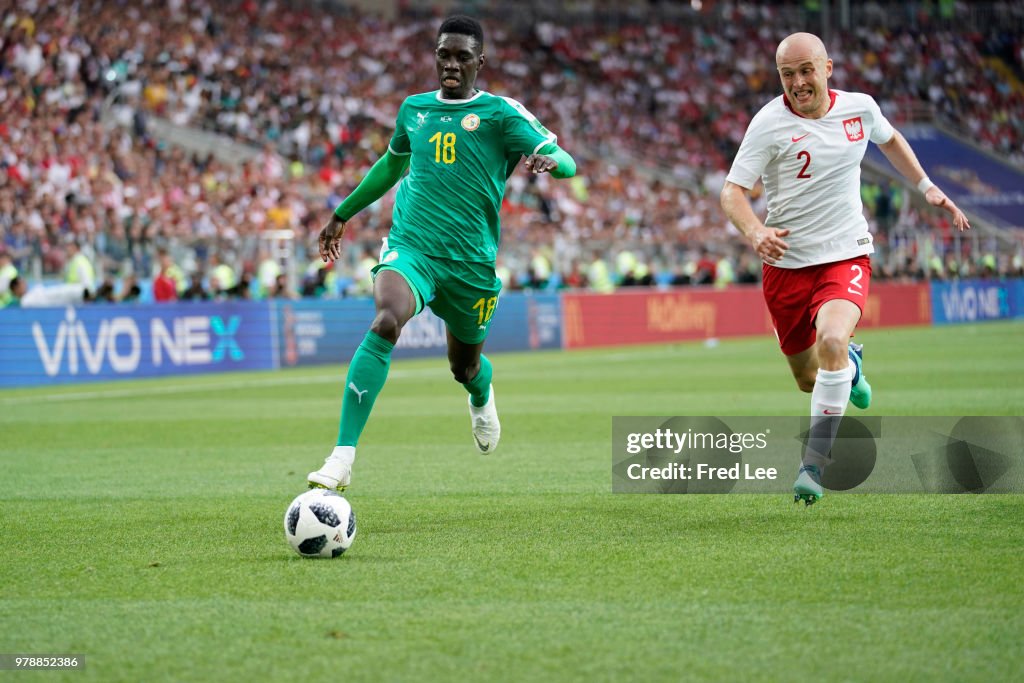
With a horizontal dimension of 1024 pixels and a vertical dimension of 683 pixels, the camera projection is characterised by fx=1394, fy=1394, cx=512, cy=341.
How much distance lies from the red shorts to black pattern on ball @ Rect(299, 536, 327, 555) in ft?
9.99

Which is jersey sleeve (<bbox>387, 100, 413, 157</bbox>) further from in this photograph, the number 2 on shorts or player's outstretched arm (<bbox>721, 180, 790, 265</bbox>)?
the number 2 on shorts

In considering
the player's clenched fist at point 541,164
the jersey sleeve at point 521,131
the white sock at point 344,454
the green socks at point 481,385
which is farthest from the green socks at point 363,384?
the green socks at point 481,385

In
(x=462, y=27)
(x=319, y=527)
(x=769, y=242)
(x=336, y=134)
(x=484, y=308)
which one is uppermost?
(x=336, y=134)

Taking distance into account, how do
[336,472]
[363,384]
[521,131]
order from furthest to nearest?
[521,131], [363,384], [336,472]

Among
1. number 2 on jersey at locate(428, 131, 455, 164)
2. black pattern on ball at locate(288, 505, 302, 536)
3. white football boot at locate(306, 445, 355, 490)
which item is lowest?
black pattern on ball at locate(288, 505, 302, 536)

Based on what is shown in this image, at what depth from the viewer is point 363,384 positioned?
6.70m

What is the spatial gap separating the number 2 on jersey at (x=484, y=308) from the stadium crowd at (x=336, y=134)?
14.8 meters

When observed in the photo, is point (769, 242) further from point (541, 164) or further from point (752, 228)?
point (541, 164)

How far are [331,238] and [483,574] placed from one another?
2.89 meters

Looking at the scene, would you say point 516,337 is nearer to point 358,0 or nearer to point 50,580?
point 358,0

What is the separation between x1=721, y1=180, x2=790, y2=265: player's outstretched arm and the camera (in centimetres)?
694

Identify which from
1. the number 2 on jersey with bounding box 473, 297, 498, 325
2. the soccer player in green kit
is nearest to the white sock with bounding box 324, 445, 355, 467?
the soccer player in green kit

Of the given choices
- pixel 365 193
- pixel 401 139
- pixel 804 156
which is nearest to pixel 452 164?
pixel 401 139

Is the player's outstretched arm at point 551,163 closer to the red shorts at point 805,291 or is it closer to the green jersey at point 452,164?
the green jersey at point 452,164
